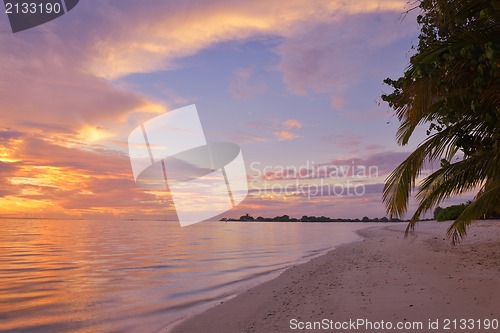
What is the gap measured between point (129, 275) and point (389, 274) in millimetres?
7936

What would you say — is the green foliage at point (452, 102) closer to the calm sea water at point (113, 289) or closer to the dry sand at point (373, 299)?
the dry sand at point (373, 299)

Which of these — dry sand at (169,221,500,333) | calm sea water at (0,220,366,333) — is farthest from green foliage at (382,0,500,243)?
calm sea water at (0,220,366,333)

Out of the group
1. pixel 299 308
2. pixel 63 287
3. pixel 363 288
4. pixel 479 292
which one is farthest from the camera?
pixel 63 287

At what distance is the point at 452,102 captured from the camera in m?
5.70

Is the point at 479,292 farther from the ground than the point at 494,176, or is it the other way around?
the point at 494,176

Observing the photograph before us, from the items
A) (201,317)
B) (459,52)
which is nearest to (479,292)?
(459,52)

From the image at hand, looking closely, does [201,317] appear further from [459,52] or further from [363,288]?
[459,52]

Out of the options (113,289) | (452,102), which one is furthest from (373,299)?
(113,289)

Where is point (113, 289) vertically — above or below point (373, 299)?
below

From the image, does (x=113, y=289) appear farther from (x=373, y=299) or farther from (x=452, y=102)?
(x=452, y=102)

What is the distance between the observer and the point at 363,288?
7254mm

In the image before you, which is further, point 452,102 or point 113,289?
point 113,289

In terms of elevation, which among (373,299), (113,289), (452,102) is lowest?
(113,289)

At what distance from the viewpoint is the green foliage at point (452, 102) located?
4.63 meters
